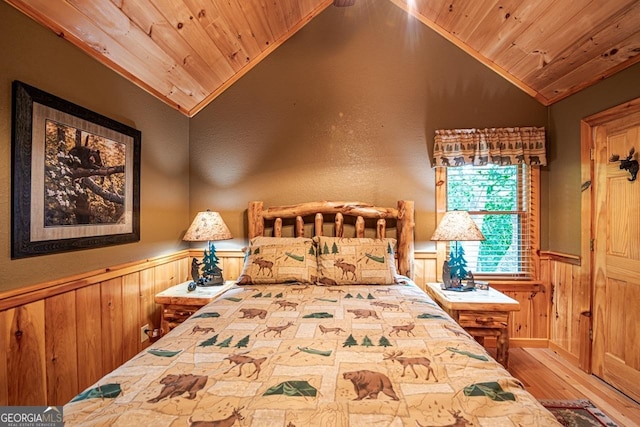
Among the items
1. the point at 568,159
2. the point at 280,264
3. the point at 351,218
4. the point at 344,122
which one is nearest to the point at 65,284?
the point at 280,264

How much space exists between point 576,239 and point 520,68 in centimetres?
151

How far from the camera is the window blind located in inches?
108

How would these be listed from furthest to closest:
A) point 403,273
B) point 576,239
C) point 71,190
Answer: point 403,273
point 576,239
point 71,190

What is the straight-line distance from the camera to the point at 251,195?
2.91m

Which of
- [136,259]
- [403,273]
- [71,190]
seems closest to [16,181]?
[71,190]

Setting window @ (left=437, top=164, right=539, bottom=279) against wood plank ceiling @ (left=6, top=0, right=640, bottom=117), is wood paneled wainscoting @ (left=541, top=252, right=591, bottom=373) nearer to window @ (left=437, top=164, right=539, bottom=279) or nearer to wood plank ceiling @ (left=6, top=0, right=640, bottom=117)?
window @ (left=437, top=164, right=539, bottom=279)

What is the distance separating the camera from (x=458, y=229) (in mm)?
2373

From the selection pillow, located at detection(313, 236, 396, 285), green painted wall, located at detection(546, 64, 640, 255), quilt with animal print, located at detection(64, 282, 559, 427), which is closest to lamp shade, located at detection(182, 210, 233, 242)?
pillow, located at detection(313, 236, 396, 285)

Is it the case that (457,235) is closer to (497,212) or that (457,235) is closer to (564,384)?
(497,212)

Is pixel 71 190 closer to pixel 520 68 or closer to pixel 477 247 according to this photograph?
pixel 477 247

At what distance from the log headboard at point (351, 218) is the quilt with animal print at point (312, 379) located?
112cm

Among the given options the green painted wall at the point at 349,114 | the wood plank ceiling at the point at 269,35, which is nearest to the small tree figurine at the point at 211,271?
the green painted wall at the point at 349,114

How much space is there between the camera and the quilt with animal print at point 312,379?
2.67ft

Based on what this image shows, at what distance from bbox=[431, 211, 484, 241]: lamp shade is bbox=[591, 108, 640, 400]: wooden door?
2.88 ft
